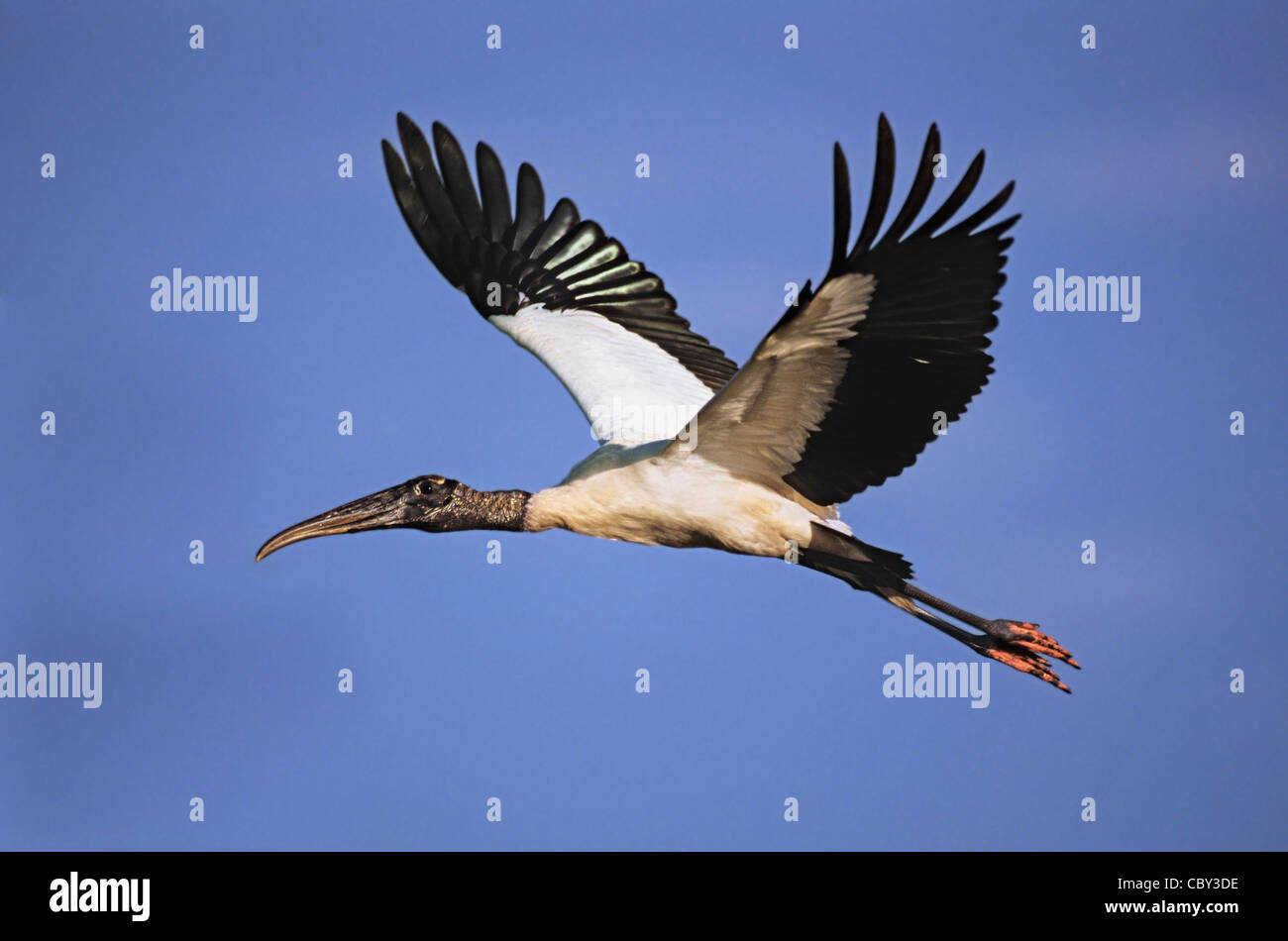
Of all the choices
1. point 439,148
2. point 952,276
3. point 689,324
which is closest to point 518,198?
point 439,148

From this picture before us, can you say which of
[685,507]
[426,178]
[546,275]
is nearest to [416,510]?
[685,507]

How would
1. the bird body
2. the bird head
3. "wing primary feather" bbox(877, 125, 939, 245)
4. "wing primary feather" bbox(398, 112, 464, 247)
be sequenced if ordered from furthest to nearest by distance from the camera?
"wing primary feather" bbox(398, 112, 464, 247) < the bird head < the bird body < "wing primary feather" bbox(877, 125, 939, 245)

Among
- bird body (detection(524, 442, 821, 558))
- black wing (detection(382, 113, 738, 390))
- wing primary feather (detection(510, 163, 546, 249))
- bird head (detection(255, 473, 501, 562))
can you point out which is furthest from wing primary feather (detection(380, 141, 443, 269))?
bird body (detection(524, 442, 821, 558))

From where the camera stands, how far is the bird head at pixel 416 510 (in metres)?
13.6

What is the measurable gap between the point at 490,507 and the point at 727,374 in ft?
8.19

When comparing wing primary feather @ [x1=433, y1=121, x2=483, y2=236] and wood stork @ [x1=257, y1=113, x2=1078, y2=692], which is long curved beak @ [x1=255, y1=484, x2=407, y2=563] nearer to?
wood stork @ [x1=257, y1=113, x2=1078, y2=692]

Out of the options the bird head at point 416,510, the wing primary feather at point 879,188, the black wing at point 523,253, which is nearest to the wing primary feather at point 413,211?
the black wing at point 523,253

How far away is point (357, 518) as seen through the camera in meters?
13.7

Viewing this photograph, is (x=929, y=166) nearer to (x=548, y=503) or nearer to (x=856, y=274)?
(x=856, y=274)

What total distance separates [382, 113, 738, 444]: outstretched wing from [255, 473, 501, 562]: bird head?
4.66 ft

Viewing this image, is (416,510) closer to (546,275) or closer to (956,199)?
(546,275)

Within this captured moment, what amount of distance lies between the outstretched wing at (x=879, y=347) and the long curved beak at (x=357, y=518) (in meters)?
2.76

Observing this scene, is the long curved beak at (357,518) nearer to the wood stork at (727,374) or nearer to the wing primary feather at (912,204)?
the wood stork at (727,374)

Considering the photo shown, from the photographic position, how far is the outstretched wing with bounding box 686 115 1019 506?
35.1 ft
